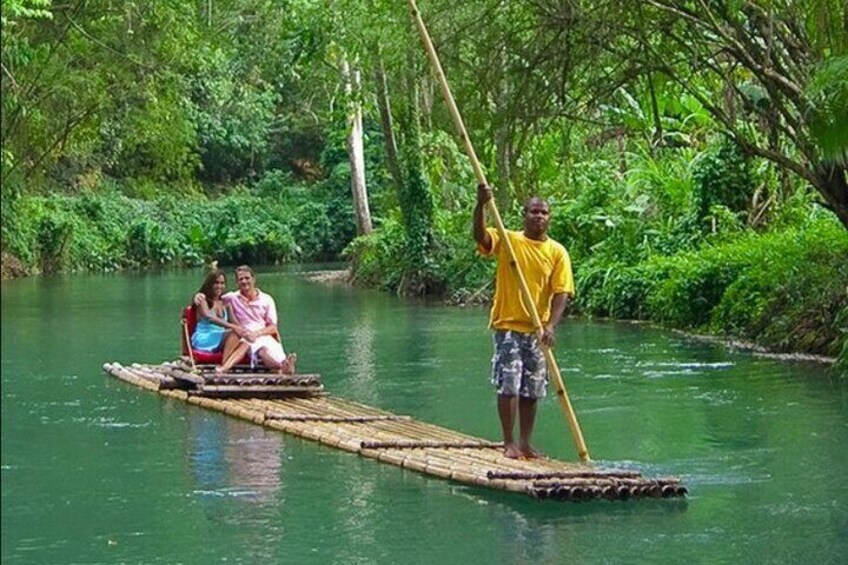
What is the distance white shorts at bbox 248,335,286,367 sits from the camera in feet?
46.7

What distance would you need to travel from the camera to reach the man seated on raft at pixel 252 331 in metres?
14.2

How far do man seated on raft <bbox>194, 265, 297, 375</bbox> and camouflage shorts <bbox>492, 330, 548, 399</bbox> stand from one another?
4.78 meters

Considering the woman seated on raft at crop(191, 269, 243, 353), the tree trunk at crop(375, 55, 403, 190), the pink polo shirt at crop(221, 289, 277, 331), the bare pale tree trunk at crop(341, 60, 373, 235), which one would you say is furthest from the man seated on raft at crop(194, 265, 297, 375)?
the bare pale tree trunk at crop(341, 60, 373, 235)

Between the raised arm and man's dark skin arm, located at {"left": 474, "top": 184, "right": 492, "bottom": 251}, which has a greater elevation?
man's dark skin arm, located at {"left": 474, "top": 184, "right": 492, "bottom": 251}

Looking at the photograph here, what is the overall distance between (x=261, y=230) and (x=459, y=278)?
62.0 feet

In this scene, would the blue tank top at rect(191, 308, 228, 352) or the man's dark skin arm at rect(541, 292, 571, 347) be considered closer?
the man's dark skin arm at rect(541, 292, 571, 347)

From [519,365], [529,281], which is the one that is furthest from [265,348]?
[529,281]

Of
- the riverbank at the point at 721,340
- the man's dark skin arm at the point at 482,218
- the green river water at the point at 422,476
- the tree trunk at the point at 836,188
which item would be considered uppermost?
the tree trunk at the point at 836,188

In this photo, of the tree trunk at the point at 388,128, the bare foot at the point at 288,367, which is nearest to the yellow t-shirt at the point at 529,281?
the bare foot at the point at 288,367

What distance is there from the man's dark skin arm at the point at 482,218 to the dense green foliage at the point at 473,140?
2478 millimetres

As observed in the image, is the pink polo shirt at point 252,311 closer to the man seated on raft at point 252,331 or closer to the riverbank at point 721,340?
the man seated on raft at point 252,331

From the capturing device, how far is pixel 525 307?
947 centimetres

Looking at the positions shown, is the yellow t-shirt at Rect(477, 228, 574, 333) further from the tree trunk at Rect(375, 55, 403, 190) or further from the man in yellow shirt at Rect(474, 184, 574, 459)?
the tree trunk at Rect(375, 55, 403, 190)

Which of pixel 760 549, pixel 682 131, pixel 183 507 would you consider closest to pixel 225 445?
pixel 183 507
